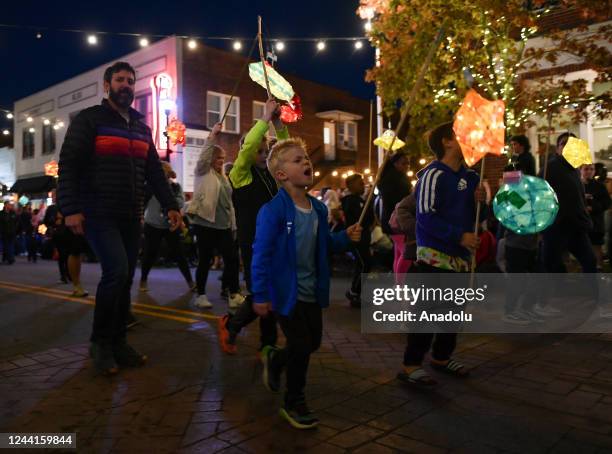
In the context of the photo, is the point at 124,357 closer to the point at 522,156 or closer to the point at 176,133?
the point at 522,156

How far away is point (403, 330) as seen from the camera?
5535 millimetres

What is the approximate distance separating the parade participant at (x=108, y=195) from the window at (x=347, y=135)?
89.8 ft

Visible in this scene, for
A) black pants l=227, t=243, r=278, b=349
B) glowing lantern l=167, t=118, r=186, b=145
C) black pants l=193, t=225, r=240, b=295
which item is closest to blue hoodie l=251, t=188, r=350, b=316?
black pants l=227, t=243, r=278, b=349

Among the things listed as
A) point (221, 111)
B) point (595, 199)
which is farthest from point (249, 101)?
point (595, 199)

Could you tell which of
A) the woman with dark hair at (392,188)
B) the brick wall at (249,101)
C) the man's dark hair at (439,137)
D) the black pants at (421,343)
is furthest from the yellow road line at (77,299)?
the brick wall at (249,101)

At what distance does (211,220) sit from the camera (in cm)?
664

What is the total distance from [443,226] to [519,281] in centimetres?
271

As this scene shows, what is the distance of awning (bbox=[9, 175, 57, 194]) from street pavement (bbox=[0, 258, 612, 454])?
25458 millimetres

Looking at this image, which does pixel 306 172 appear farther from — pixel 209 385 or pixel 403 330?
pixel 403 330

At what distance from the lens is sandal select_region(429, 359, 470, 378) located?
12.8ft

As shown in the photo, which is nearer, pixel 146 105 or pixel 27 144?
pixel 146 105

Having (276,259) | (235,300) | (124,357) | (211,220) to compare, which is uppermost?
(211,220)

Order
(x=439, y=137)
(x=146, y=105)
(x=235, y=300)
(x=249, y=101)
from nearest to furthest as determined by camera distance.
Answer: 1. (x=439, y=137)
2. (x=235, y=300)
3. (x=146, y=105)
4. (x=249, y=101)

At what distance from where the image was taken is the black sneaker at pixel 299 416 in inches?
117
